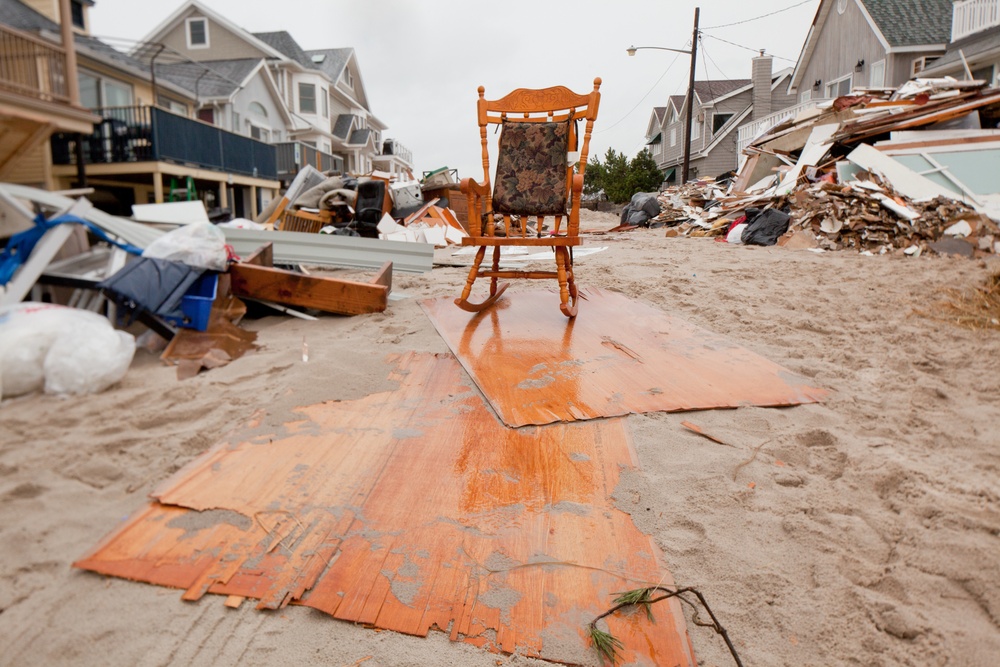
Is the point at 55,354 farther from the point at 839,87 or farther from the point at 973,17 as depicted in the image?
the point at 839,87

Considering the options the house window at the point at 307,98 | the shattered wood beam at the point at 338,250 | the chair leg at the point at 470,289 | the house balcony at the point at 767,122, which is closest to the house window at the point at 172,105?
the house window at the point at 307,98

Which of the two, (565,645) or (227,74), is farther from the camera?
(227,74)

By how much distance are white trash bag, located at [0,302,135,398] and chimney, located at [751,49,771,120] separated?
29.3 metres

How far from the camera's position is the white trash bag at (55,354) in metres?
2.43

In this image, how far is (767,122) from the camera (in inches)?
773

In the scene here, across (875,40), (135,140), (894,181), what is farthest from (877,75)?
(135,140)

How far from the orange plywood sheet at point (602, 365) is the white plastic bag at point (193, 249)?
134 centimetres

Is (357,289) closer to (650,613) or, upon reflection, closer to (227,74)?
(650,613)

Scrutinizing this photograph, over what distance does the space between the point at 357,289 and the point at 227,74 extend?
2130 centimetres

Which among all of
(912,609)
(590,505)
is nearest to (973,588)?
(912,609)

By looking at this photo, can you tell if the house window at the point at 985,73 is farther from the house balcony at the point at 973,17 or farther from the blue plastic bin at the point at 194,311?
the blue plastic bin at the point at 194,311

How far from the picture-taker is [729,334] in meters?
3.47

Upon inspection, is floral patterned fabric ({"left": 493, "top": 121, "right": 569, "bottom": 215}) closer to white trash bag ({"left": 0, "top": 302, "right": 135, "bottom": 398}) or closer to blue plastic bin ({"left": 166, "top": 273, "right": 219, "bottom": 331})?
blue plastic bin ({"left": 166, "top": 273, "right": 219, "bottom": 331})

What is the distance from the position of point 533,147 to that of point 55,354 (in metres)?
3.06
